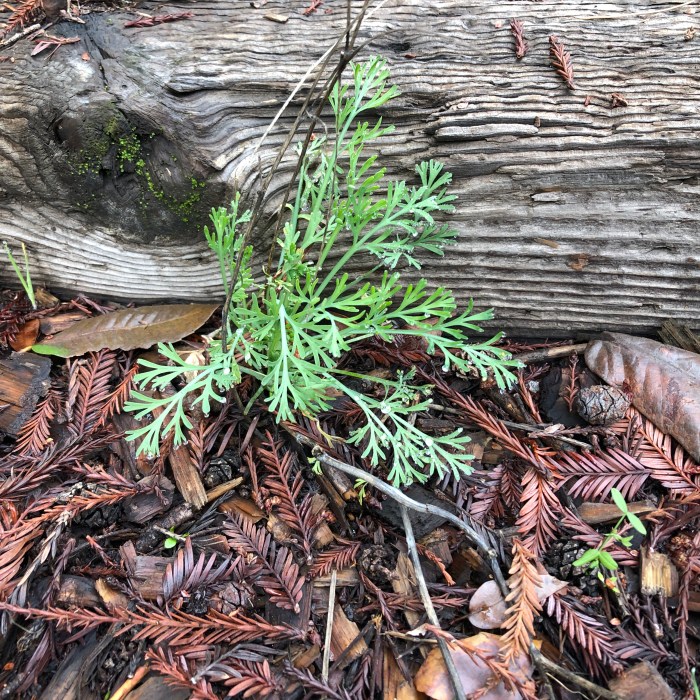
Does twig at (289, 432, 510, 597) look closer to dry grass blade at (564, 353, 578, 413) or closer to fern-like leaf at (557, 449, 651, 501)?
fern-like leaf at (557, 449, 651, 501)

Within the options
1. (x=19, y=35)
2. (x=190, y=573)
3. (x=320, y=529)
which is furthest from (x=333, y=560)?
(x=19, y=35)

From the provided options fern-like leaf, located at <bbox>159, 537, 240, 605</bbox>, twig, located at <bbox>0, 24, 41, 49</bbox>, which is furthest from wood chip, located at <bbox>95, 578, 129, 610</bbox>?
twig, located at <bbox>0, 24, 41, 49</bbox>

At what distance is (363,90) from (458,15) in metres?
0.71

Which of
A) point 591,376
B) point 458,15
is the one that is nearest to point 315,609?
point 591,376

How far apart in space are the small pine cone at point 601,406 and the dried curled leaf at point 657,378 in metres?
0.09

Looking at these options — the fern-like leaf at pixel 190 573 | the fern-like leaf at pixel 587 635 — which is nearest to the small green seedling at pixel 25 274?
the fern-like leaf at pixel 190 573

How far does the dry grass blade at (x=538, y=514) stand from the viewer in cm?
197

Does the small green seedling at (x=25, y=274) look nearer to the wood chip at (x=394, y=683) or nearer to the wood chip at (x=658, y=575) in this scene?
the wood chip at (x=394, y=683)

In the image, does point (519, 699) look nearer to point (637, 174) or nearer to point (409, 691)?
point (409, 691)

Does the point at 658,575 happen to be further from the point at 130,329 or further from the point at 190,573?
the point at 130,329

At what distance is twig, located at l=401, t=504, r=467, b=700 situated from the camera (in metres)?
1.70

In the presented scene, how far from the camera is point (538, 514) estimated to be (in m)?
2.01

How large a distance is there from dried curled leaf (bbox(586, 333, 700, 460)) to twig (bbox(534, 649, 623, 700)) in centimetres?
92

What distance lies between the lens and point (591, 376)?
234 cm
